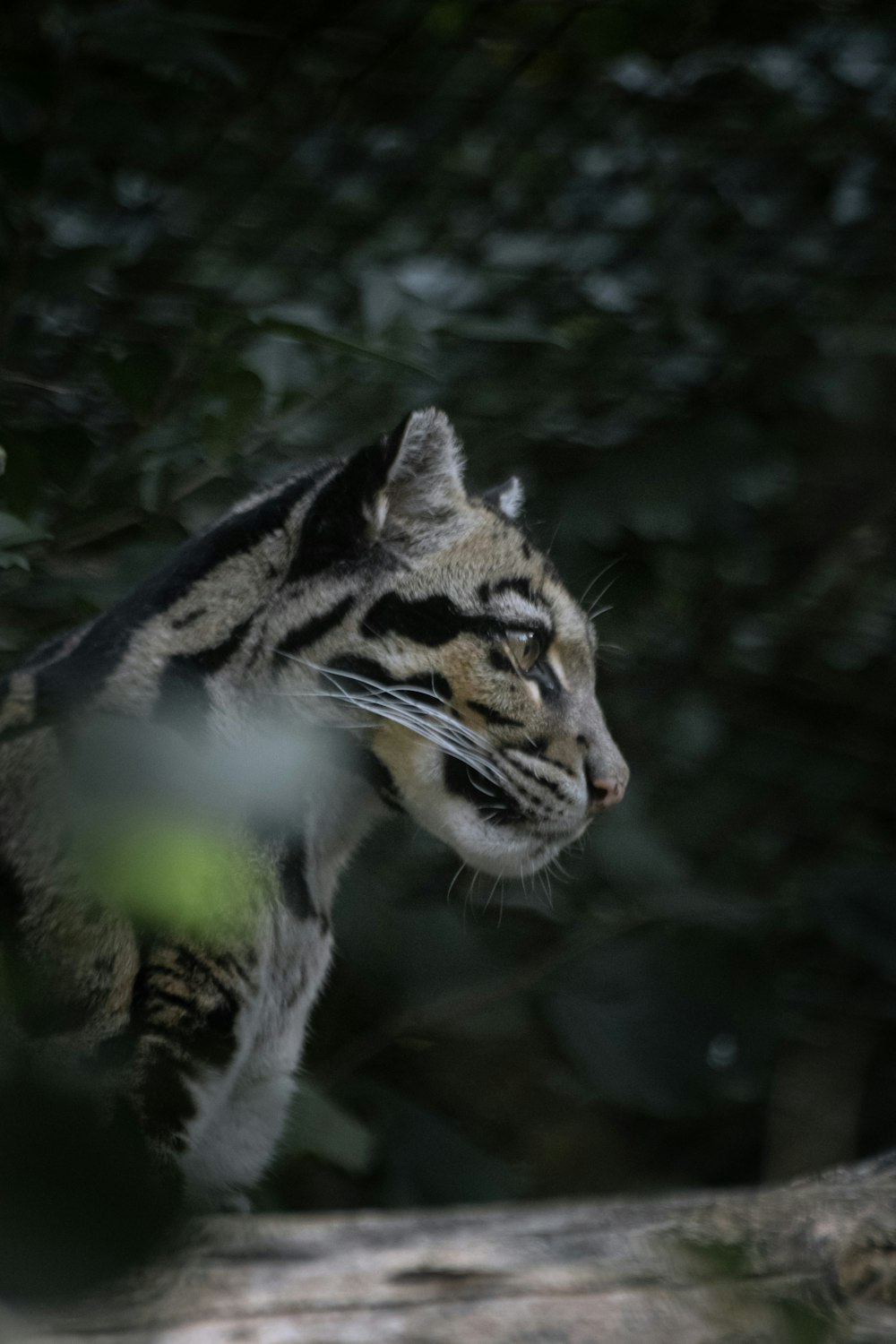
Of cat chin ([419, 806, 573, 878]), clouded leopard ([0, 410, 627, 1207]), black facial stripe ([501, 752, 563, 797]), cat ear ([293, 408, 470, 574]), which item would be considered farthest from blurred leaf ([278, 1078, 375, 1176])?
cat ear ([293, 408, 470, 574])

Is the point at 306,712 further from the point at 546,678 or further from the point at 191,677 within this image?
the point at 546,678

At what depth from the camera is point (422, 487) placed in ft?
6.56

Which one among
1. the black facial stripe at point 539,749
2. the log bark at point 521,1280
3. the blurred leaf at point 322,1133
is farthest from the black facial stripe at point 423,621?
the log bark at point 521,1280

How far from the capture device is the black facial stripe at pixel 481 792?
6.37 feet

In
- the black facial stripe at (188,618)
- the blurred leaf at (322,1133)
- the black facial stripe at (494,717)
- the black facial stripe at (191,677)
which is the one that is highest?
the black facial stripe at (188,618)

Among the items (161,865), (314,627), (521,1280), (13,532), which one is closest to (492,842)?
(314,627)

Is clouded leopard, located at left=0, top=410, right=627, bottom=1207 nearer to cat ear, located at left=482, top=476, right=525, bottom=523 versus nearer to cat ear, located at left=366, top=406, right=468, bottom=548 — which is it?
cat ear, located at left=366, top=406, right=468, bottom=548

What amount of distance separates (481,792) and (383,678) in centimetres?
22

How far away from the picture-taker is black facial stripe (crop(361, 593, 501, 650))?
1.91 meters

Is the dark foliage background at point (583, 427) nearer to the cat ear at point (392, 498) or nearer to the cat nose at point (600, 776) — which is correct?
the cat ear at point (392, 498)

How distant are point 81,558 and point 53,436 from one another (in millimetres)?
324

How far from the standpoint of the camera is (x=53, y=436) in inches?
86.5

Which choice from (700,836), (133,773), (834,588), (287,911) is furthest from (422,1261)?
(834,588)

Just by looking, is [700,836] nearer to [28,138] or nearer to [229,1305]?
[28,138]
